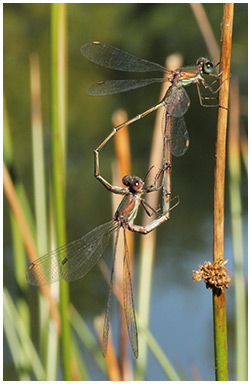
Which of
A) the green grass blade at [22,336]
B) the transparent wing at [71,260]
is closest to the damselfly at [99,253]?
the transparent wing at [71,260]

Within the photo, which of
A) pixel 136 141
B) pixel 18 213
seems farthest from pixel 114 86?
pixel 136 141

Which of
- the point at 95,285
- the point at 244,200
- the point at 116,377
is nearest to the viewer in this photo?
the point at 116,377

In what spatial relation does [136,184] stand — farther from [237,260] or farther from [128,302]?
[237,260]

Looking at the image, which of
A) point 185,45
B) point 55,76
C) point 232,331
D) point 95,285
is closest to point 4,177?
point 55,76

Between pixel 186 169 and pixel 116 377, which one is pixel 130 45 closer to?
pixel 186 169

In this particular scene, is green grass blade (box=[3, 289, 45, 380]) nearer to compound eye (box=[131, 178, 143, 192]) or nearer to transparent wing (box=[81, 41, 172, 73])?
compound eye (box=[131, 178, 143, 192])

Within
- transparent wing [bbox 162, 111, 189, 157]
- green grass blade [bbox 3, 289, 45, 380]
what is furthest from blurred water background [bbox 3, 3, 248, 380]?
transparent wing [bbox 162, 111, 189, 157]
